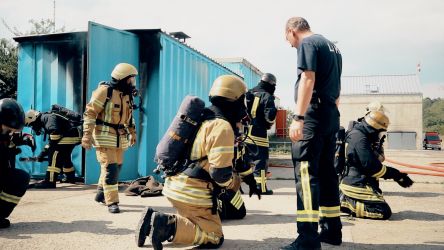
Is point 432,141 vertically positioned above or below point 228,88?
below

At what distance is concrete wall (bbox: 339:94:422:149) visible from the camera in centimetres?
3766

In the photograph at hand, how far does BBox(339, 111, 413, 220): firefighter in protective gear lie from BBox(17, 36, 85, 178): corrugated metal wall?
5496mm

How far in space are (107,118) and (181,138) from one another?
2.25m

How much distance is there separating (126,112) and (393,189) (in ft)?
16.1

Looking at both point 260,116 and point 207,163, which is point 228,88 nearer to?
point 207,163

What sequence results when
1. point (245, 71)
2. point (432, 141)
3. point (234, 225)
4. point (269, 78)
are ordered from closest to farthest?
point (234, 225)
point (269, 78)
point (245, 71)
point (432, 141)

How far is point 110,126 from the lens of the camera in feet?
16.1

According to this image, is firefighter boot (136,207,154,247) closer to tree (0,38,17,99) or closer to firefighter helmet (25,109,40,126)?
firefighter helmet (25,109,40,126)

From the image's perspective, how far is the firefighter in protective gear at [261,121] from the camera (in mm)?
5957

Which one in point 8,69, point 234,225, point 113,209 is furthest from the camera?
point 8,69

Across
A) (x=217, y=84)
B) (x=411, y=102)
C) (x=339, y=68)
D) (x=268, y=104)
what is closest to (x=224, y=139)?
(x=217, y=84)

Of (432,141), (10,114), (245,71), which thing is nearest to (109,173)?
(10,114)

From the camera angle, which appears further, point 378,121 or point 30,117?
point 30,117

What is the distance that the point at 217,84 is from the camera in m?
3.24
